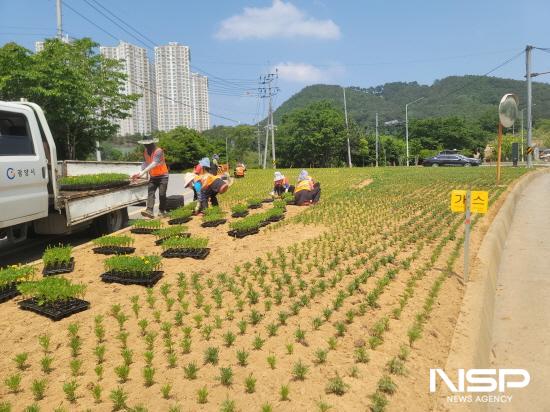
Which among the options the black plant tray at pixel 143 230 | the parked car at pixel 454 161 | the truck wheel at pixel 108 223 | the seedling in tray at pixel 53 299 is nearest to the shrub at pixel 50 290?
the seedling in tray at pixel 53 299

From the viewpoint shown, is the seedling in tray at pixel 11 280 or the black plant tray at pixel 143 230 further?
the black plant tray at pixel 143 230

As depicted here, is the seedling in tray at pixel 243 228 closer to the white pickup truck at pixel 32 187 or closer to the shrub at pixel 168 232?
the shrub at pixel 168 232

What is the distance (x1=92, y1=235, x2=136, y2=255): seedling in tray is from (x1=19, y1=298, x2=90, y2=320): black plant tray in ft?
7.62

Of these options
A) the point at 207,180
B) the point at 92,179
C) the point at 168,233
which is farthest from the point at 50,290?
the point at 207,180

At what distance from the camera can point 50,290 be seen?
4812 mm

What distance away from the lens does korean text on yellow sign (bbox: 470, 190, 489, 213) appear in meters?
5.79

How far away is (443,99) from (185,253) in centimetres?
9933

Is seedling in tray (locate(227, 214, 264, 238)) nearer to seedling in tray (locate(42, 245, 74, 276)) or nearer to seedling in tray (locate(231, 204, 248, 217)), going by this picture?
seedling in tray (locate(231, 204, 248, 217))

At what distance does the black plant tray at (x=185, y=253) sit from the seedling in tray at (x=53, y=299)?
6.66ft

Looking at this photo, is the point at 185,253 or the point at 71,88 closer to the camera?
the point at 185,253

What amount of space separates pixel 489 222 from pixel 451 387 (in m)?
7.05

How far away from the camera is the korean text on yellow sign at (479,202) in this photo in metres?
5.79

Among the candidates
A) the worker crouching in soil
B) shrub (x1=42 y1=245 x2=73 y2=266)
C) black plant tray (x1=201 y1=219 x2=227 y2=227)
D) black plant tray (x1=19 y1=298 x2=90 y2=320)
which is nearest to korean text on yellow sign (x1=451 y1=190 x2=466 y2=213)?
black plant tray (x1=19 y1=298 x2=90 y2=320)

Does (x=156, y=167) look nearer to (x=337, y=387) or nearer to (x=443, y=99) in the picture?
(x=337, y=387)
